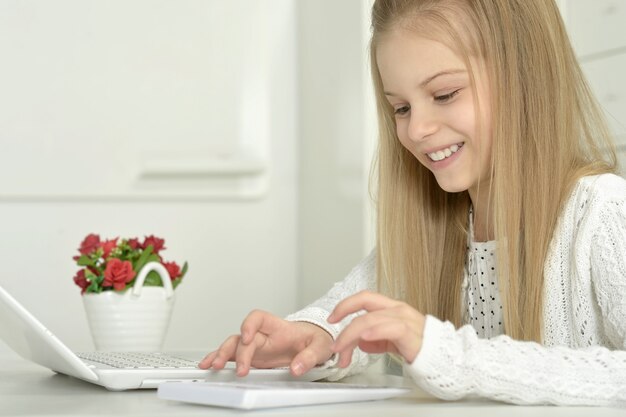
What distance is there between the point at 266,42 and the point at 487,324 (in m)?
1.37

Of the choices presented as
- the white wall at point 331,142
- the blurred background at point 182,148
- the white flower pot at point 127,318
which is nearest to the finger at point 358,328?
the white flower pot at point 127,318

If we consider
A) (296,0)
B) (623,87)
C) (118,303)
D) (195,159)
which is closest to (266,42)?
(296,0)

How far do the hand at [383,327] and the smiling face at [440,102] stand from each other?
0.46 metres

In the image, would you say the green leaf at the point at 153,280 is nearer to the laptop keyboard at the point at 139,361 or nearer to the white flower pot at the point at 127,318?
the white flower pot at the point at 127,318

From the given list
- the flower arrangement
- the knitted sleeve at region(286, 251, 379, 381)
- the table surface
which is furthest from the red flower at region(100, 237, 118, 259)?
the table surface

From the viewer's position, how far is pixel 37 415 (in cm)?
71

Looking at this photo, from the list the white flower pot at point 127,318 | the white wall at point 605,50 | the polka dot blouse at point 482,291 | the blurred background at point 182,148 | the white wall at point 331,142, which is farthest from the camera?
the blurred background at point 182,148

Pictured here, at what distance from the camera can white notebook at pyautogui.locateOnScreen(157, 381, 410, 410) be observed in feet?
2.42

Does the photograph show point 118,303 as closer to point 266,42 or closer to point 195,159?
point 195,159

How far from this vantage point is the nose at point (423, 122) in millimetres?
1297

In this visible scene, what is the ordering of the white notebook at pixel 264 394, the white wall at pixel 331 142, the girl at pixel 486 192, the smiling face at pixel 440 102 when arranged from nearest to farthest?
1. the white notebook at pixel 264 394
2. the girl at pixel 486 192
3. the smiling face at pixel 440 102
4. the white wall at pixel 331 142

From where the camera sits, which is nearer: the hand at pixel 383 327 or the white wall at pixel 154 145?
the hand at pixel 383 327

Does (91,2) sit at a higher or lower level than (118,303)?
higher

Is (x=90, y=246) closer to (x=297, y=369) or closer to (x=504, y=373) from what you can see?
(x=297, y=369)
